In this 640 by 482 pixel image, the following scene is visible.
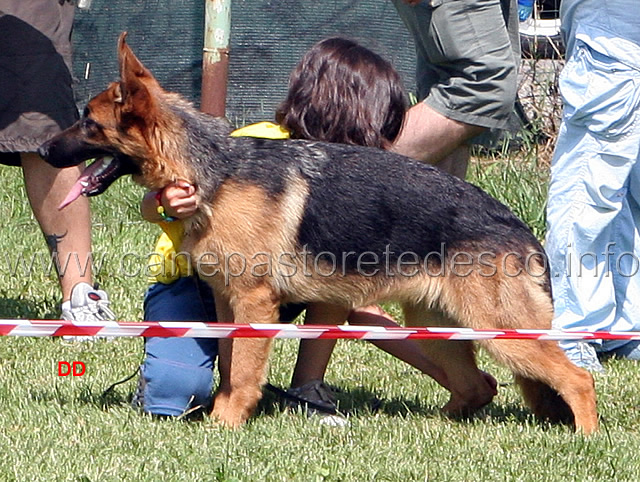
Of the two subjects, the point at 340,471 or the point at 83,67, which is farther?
the point at 83,67

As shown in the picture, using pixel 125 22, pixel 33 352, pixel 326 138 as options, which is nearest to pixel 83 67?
pixel 125 22

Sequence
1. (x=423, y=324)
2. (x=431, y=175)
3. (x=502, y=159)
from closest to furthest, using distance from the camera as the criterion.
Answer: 1. (x=431, y=175)
2. (x=423, y=324)
3. (x=502, y=159)

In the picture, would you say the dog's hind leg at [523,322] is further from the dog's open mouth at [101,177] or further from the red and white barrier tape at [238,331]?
the dog's open mouth at [101,177]

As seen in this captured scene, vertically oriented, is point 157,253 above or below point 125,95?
below

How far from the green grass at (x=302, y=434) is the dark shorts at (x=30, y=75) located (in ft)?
3.30

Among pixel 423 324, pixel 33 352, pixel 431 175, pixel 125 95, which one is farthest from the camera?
pixel 33 352

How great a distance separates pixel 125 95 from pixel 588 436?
2.04m

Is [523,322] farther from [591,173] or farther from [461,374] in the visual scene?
[591,173]

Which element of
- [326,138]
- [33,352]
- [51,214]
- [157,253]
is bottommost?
[33,352]

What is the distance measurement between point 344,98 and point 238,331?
110 centimetres

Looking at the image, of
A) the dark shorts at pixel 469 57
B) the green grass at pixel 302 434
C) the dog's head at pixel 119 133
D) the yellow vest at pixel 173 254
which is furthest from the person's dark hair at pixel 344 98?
the green grass at pixel 302 434

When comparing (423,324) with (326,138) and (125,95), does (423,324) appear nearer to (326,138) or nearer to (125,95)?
(326,138)

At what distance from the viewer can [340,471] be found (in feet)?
11.0

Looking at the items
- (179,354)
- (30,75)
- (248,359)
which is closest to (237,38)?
(30,75)
